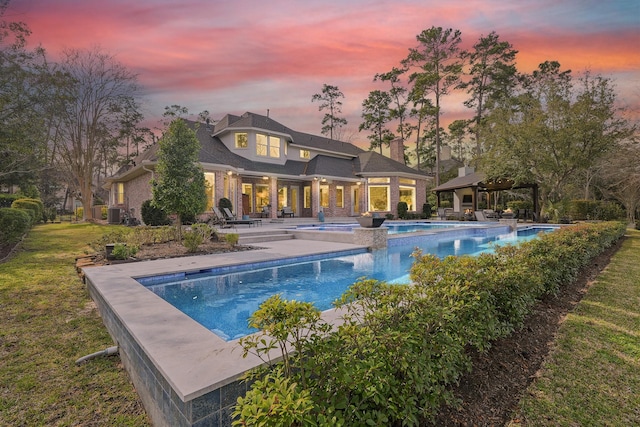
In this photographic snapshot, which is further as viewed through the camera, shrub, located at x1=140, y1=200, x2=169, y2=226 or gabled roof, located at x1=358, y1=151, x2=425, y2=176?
gabled roof, located at x1=358, y1=151, x2=425, y2=176

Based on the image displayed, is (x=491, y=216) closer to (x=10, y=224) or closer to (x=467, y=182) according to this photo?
(x=467, y=182)

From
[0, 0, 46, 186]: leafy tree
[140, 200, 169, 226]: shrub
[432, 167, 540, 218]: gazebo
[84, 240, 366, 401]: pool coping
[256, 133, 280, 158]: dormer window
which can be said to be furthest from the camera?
[432, 167, 540, 218]: gazebo

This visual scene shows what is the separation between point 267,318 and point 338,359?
0.49m

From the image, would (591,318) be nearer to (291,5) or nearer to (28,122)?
(291,5)

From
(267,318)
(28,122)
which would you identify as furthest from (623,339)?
(28,122)

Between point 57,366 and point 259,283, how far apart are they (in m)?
3.78

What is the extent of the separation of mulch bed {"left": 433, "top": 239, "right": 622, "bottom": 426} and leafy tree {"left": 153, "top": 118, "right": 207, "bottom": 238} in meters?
9.08

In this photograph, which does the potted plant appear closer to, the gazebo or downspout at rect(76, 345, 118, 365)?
downspout at rect(76, 345, 118, 365)

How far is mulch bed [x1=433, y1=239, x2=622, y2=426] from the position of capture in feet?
7.90

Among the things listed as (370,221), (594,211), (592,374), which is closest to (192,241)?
(370,221)

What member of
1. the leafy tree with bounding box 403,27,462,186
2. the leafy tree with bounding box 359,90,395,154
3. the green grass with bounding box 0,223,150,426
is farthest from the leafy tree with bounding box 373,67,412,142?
the green grass with bounding box 0,223,150,426

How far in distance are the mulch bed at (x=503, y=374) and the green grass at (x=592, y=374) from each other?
0.10 meters

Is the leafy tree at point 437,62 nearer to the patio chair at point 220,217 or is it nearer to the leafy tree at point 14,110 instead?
the patio chair at point 220,217

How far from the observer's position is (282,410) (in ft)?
4.45
